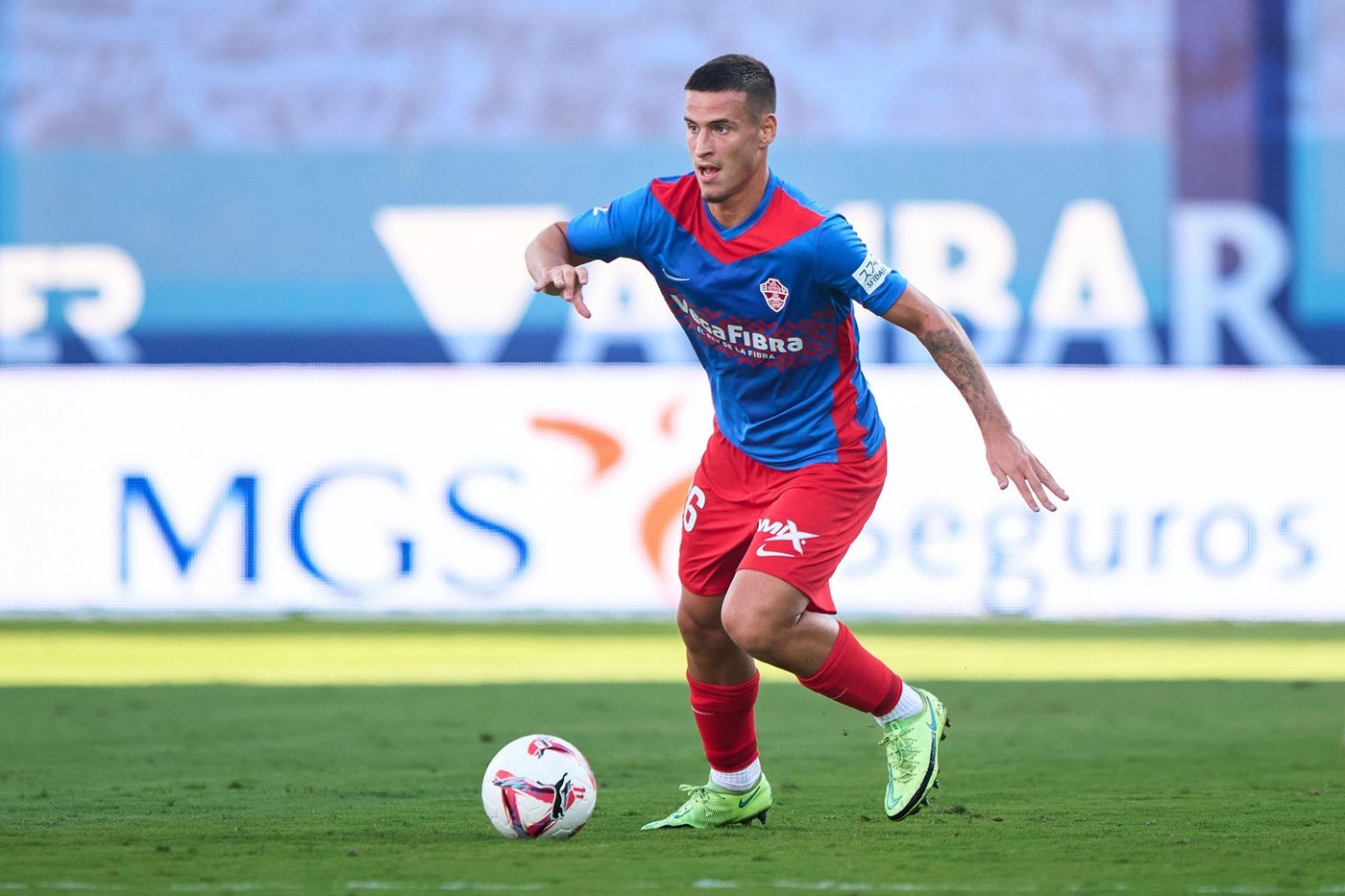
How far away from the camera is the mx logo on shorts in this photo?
17.6 feet

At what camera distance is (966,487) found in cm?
1240

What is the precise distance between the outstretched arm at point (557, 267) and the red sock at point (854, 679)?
3.81 feet

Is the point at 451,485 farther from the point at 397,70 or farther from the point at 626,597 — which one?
the point at 397,70

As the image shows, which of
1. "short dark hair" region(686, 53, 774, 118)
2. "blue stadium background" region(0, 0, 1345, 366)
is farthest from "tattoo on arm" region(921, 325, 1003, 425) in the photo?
"blue stadium background" region(0, 0, 1345, 366)

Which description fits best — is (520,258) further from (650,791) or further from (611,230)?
(611,230)

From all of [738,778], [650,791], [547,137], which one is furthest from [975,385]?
[547,137]

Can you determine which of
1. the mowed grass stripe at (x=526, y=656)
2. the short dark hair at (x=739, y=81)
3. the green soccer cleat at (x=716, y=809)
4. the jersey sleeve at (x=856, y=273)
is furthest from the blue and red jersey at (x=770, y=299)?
the mowed grass stripe at (x=526, y=656)

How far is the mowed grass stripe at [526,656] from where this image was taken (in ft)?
32.8

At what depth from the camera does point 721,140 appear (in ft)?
17.4

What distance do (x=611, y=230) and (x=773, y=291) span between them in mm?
541

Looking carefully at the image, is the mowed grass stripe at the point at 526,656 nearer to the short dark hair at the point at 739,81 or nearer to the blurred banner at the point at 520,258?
the blurred banner at the point at 520,258

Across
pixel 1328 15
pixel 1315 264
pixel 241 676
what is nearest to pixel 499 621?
pixel 241 676

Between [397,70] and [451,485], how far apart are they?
4869 millimetres

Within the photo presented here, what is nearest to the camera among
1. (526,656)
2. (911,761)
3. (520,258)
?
(911,761)
